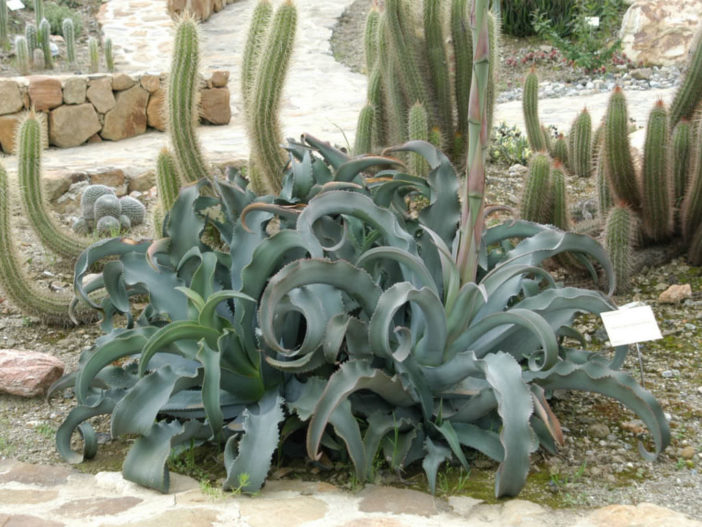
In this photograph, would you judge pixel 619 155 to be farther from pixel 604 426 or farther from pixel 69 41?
pixel 69 41

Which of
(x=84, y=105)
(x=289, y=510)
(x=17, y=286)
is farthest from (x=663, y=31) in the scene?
(x=289, y=510)

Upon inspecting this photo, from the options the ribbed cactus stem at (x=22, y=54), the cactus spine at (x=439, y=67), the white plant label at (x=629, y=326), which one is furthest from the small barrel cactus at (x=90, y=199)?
the ribbed cactus stem at (x=22, y=54)

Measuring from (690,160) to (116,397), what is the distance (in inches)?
110

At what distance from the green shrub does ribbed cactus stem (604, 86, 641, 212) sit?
8.58m

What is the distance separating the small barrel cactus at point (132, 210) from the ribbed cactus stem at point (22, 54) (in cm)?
392

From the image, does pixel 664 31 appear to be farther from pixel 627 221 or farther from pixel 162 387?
pixel 162 387

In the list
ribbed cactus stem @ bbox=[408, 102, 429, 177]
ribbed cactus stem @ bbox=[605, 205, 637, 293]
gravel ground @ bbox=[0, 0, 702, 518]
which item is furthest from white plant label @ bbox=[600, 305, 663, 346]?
ribbed cactus stem @ bbox=[408, 102, 429, 177]

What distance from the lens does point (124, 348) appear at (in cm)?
280

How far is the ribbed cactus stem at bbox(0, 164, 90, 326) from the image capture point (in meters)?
3.86

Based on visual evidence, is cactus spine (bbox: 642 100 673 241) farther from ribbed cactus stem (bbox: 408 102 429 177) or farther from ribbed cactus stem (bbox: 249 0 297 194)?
ribbed cactus stem (bbox: 249 0 297 194)

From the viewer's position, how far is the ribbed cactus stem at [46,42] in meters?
8.84

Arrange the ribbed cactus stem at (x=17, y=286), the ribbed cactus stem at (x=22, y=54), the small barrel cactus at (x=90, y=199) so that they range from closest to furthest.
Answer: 1. the ribbed cactus stem at (x=17, y=286)
2. the small barrel cactus at (x=90, y=199)
3. the ribbed cactus stem at (x=22, y=54)

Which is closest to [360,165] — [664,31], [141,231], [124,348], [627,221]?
[124,348]

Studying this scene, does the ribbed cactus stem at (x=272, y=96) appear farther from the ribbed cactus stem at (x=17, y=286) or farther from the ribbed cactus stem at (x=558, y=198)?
the ribbed cactus stem at (x=558, y=198)
